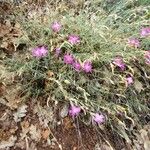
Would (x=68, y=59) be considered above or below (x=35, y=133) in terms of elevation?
above

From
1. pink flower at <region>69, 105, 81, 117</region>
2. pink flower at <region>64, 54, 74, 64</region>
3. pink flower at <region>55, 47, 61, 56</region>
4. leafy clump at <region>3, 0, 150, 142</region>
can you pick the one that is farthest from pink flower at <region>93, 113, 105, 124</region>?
pink flower at <region>55, 47, 61, 56</region>

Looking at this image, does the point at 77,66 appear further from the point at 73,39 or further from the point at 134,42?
the point at 134,42

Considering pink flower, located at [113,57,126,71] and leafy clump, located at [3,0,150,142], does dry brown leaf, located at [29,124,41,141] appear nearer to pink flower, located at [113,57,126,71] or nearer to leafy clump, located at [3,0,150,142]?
leafy clump, located at [3,0,150,142]

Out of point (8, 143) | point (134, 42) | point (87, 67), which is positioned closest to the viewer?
point (8, 143)

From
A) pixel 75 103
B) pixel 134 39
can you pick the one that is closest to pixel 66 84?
pixel 75 103

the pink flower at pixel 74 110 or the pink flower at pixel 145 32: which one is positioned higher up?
the pink flower at pixel 145 32

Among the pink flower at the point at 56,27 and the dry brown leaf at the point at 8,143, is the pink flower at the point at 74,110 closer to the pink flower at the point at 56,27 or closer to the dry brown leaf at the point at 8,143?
the dry brown leaf at the point at 8,143

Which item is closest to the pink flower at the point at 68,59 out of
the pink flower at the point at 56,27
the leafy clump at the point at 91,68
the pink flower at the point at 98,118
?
the leafy clump at the point at 91,68

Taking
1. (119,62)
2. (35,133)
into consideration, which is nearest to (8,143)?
(35,133)

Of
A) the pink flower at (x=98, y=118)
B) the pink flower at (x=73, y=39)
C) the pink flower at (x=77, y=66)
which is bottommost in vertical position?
the pink flower at (x=98, y=118)

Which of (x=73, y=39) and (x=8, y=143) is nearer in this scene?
(x=8, y=143)

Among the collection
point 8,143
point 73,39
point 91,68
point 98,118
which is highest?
point 73,39
